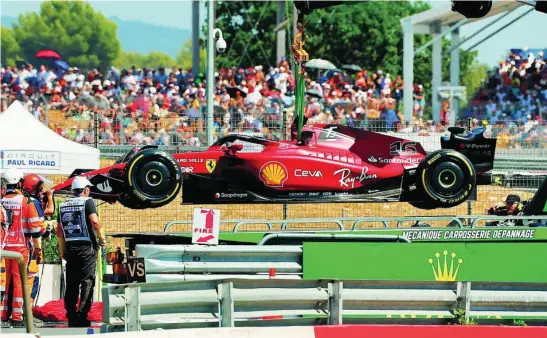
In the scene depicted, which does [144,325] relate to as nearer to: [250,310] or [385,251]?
[250,310]

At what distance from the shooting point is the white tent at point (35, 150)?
14711 millimetres

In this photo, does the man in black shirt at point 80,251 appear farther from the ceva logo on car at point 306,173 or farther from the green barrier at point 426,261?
the ceva logo on car at point 306,173

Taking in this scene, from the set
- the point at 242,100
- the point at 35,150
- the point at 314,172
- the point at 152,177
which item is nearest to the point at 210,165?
the point at 152,177

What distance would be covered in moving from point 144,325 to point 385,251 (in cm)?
310

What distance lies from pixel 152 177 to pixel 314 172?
2285 millimetres

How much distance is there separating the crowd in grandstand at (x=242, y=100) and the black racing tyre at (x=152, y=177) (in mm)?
2618

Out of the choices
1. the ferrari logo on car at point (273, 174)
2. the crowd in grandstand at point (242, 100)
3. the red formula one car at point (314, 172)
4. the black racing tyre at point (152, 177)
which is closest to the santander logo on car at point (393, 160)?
the red formula one car at point (314, 172)

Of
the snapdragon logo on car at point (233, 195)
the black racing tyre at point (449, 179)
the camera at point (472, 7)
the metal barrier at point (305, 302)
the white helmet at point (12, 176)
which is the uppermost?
the camera at point (472, 7)

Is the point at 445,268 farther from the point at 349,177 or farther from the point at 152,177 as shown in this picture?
the point at 152,177

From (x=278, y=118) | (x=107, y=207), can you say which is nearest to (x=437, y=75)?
(x=278, y=118)

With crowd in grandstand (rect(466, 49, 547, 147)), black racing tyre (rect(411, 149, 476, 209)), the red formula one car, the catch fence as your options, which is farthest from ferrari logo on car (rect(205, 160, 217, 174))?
crowd in grandstand (rect(466, 49, 547, 147))

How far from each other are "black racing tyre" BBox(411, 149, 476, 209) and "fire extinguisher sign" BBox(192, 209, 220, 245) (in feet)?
18.1

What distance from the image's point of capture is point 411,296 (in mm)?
9445

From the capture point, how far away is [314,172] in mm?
15984
